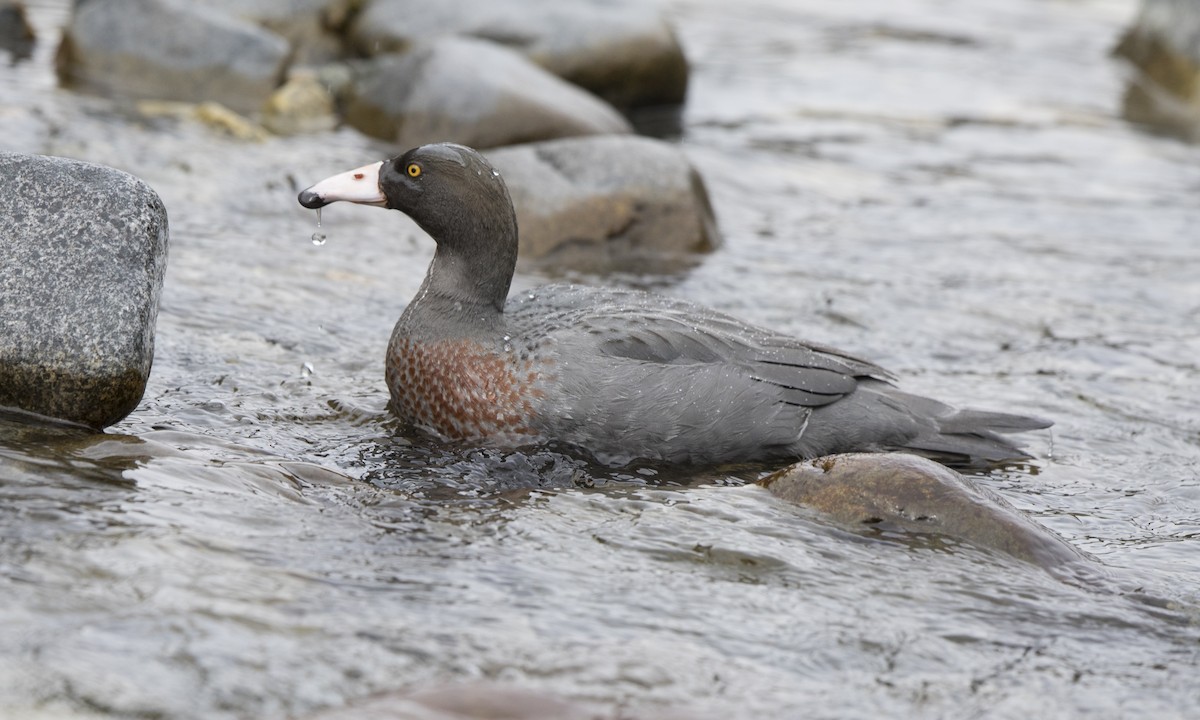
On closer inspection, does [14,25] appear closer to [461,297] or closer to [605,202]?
[605,202]

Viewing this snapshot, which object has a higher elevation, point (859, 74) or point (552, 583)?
point (859, 74)

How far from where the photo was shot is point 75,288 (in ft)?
16.8

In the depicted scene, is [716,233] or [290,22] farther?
[290,22]

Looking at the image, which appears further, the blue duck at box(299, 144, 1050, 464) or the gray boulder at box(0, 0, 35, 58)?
the gray boulder at box(0, 0, 35, 58)

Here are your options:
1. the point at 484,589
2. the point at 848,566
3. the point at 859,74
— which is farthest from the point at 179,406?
the point at 859,74

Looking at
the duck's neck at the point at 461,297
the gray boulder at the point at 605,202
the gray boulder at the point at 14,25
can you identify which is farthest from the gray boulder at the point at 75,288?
the gray boulder at the point at 14,25

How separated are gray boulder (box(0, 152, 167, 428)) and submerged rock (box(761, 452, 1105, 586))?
240cm

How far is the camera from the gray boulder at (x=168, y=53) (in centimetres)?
1147

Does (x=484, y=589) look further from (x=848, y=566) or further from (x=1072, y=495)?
(x=1072, y=495)

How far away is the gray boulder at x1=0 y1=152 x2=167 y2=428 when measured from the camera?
5.05 meters

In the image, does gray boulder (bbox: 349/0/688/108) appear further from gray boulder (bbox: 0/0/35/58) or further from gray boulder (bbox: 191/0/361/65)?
gray boulder (bbox: 0/0/35/58)

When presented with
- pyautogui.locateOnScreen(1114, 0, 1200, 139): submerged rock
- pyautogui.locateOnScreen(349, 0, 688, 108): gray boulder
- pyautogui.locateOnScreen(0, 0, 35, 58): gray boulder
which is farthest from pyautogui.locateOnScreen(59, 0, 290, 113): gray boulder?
pyautogui.locateOnScreen(1114, 0, 1200, 139): submerged rock

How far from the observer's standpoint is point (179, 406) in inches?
223

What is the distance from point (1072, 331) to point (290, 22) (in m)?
7.86
